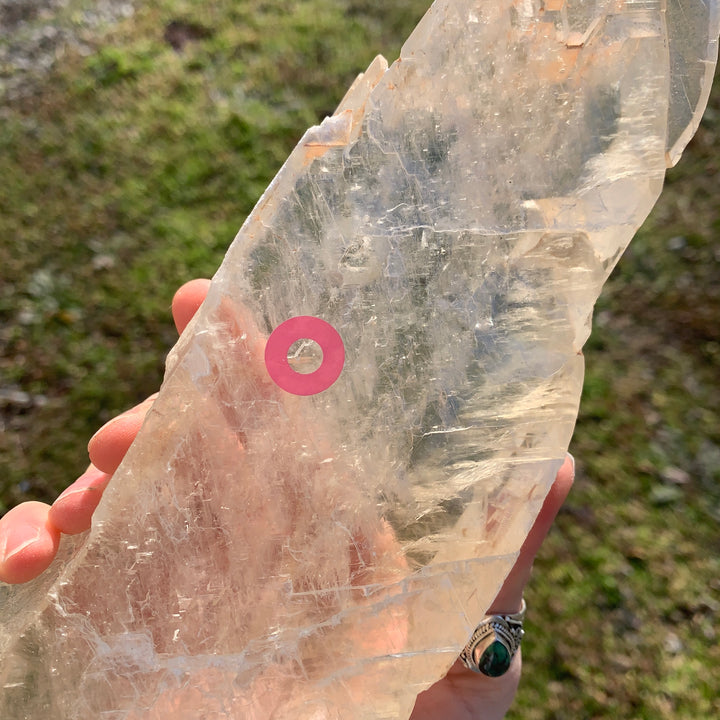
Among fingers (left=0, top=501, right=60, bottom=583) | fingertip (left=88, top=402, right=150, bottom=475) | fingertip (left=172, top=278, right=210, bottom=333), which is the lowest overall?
fingers (left=0, top=501, right=60, bottom=583)

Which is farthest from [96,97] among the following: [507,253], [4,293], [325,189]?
[507,253]

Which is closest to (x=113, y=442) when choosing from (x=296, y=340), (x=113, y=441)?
(x=113, y=441)

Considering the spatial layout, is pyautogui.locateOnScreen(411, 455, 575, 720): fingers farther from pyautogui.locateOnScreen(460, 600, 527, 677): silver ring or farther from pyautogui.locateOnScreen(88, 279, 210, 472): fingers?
pyautogui.locateOnScreen(88, 279, 210, 472): fingers

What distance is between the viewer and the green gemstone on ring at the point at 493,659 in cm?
180

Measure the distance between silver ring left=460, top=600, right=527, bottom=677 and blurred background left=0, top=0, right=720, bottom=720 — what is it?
1042 millimetres

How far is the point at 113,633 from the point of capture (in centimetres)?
149

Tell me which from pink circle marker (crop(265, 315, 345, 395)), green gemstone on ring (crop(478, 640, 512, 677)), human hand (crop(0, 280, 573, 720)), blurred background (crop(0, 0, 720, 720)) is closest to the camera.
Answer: pink circle marker (crop(265, 315, 345, 395))

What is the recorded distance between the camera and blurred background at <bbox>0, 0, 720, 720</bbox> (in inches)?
110

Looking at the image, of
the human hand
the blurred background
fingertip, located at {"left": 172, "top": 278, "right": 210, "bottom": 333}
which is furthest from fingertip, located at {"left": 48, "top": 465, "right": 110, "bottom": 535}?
the blurred background

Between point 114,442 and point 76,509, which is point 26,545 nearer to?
point 76,509

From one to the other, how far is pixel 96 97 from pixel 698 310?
3.37 m

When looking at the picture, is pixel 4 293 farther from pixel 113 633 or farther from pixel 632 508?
pixel 632 508

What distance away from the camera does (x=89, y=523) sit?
1637 millimetres

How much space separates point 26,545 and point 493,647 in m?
1.17
